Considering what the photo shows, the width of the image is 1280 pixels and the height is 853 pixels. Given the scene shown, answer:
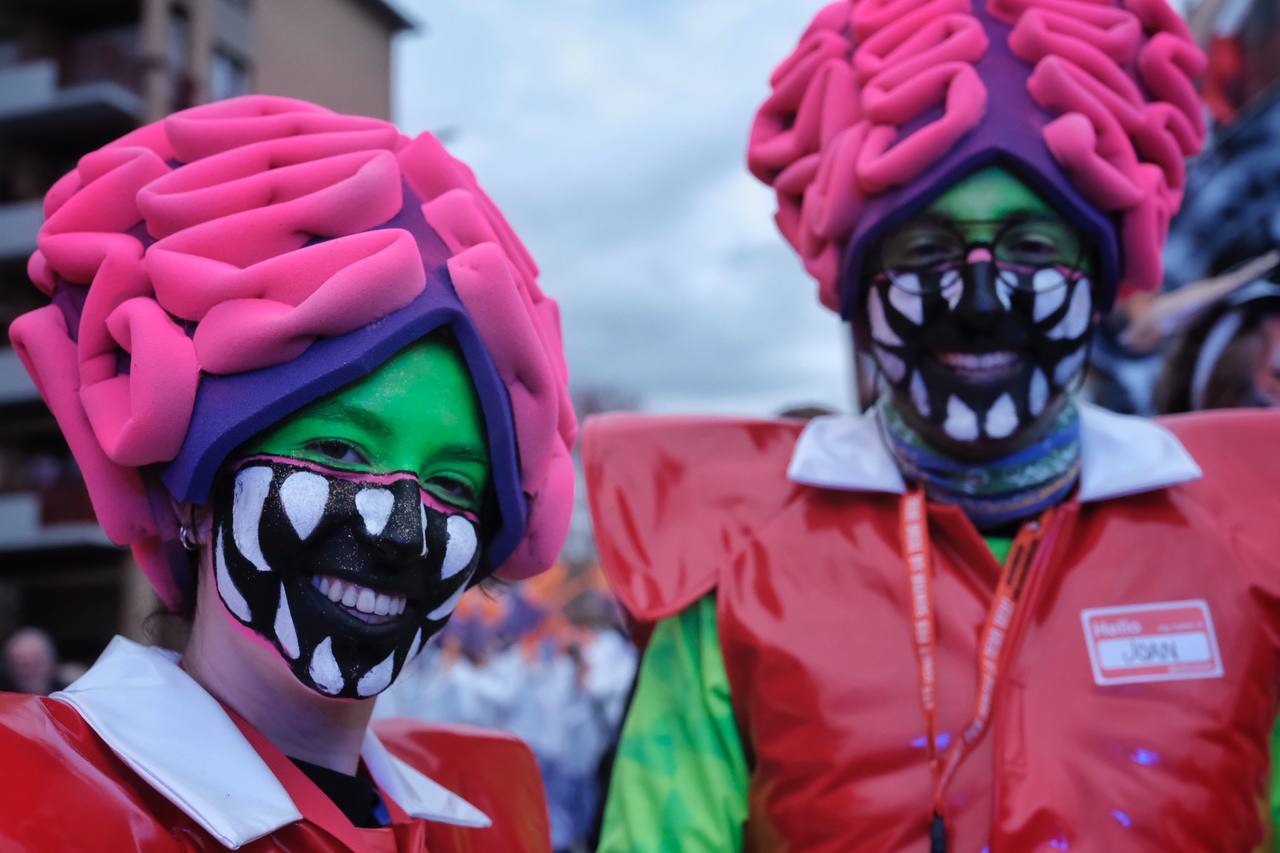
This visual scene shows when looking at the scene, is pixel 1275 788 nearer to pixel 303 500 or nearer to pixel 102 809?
pixel 303 500

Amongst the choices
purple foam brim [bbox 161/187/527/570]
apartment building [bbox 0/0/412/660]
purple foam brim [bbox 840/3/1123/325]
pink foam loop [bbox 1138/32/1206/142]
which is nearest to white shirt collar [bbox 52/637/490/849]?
purple foam brim [bbox 161/187/527/570]

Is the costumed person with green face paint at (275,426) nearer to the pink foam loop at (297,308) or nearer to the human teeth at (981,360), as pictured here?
the pink foam loop at (297,308)

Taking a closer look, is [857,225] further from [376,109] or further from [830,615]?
[376,109]

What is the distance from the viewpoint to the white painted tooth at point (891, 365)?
2.15m

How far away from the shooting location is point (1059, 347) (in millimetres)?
2080

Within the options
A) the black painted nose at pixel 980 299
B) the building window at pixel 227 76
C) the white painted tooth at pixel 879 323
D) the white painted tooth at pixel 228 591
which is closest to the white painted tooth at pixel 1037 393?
the black painted nose at pixel 980 299

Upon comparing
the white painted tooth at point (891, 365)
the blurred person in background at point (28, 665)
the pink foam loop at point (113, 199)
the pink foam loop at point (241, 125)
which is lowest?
the blurred person in background at point (28, 665)

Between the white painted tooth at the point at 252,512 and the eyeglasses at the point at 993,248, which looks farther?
the eyeglasses at the point at 993,248

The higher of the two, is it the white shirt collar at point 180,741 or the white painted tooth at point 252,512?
the white painted tooth at point 252,512

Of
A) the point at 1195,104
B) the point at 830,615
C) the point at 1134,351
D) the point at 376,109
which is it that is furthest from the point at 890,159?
the point at 376,109

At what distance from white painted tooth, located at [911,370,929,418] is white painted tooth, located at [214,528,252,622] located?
3.92 ft

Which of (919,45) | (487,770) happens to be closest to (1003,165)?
(919,45)

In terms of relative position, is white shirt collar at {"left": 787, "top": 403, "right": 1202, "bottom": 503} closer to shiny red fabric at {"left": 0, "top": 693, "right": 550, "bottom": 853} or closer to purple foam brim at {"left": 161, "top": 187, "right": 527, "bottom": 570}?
purple foam brim at {"left": 161, "top": 187, "right": 527, "bottom": 570}

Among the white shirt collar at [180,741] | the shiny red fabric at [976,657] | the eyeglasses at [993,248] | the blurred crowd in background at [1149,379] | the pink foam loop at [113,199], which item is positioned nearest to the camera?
the white shirt collar at [180,741]
